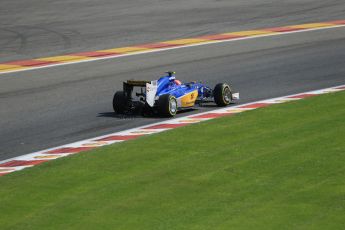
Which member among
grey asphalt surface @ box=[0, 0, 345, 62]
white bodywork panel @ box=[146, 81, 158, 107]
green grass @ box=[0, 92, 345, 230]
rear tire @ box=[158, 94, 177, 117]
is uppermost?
grey asphalt surface @ box=[0, 0, 345, 62]

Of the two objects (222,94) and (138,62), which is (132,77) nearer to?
(138,62)

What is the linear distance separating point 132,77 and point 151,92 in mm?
5477

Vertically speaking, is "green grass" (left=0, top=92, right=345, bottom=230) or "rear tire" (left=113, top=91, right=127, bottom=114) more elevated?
"rear tire" (left=113, top=91, right=127, bottom=114)

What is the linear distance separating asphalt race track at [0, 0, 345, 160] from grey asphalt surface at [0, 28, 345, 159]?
0.02 meters

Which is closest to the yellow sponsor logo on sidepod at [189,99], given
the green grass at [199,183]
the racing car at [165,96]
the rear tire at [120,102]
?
the racing car at [165,96]

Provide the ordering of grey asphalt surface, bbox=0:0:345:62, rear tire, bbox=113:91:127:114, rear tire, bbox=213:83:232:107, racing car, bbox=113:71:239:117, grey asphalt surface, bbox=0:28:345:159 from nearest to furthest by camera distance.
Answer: grey asphalt surface, bbox=0:28:345:159 → racing car, bbox=113:71:239:117 → rear tire, bbox=113:91:127:114 → rear tire, bbox=213:83:232:107 → grey asphalt surface, bbox=0:0:345:62

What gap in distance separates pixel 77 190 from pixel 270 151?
11.2 feet

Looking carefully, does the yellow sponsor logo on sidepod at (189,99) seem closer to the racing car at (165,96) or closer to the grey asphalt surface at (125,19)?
the racing car at (165,96)

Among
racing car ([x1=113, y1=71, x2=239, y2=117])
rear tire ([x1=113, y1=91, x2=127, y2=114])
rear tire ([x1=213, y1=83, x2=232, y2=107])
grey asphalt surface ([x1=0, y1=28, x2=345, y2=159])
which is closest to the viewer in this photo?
grey asphalt surface ([x1=0, y1=28, x2=345, y2=159])

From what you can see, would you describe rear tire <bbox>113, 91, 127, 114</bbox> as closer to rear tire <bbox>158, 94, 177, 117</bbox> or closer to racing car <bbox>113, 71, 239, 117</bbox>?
racing car <bbox>113, 71, 239, 117</bbox>

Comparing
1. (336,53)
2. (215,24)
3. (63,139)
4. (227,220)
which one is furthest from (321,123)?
(215,24)

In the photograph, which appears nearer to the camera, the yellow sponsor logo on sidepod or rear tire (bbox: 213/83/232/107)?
the yellow sponsor logo on sidepod

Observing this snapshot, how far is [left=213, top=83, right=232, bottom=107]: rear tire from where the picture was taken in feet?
64.6

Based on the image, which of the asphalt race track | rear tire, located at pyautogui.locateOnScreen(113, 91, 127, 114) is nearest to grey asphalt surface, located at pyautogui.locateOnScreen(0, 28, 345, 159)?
the asphalt race track
